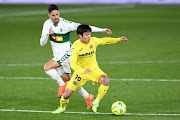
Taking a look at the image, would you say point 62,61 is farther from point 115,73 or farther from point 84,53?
point 115,73

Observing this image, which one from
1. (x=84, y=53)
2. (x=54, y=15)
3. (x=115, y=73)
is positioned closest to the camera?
(x=84, y=53)

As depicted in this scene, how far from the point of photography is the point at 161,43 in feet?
64.8

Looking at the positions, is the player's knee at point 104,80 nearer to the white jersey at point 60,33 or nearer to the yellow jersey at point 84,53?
the yellow jersey at point 84,53

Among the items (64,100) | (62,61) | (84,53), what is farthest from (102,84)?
(62,61)

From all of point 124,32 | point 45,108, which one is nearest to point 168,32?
point 124,32

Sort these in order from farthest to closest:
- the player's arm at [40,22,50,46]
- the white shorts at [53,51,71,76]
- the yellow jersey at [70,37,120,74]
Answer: the white shorts at [53,51,71,76] < the player's arm at [40,22,50,46] < the yellow jersey at [70,37,120,74]

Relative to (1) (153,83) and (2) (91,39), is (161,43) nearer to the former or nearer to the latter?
(1) (153,83)

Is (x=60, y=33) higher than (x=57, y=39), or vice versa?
(x=60, y=33)

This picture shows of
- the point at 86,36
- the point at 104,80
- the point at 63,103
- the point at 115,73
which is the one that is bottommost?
the point at 115,73

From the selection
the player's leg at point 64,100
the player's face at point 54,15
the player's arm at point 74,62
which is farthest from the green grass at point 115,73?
the player's face at point 54,15

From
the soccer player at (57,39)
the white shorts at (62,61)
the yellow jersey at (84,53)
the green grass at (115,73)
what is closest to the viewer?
the yellow jersey at (84,53)

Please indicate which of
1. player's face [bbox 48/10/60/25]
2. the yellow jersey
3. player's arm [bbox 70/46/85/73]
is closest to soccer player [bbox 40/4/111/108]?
player's face [bbox 48/10/60/25]

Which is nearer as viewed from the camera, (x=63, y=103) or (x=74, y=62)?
(x=74, y=62)

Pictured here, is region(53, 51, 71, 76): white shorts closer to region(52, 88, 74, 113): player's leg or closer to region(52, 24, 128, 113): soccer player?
region(52, 24, 128, 113): soccer player
